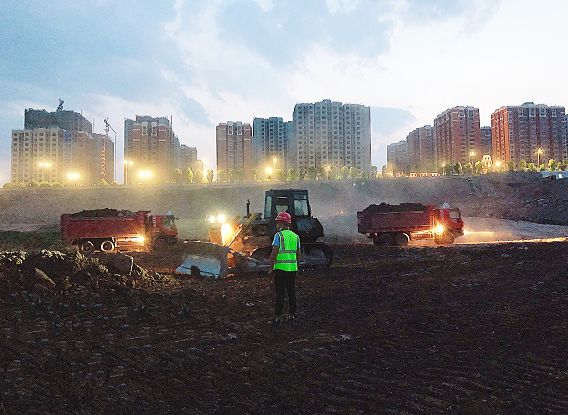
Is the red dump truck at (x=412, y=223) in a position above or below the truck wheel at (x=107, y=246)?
above

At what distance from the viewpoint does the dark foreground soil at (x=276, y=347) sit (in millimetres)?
3668

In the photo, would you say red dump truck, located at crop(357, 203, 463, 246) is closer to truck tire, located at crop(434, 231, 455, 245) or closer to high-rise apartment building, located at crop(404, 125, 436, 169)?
truck tire, located at crop(434, 231, 455, 245)

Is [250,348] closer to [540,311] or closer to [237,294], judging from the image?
[237,294]

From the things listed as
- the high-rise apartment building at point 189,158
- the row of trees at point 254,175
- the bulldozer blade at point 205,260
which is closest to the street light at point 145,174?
the row of trees at point 254,175

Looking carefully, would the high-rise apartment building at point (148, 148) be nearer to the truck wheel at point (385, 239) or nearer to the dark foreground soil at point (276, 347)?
the truck wheel at point (385, 239)

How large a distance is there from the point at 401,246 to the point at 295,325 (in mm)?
15100

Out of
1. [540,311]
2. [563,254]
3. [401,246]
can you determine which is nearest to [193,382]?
[540,311]

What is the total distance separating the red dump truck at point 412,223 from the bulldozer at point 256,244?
29.9ft

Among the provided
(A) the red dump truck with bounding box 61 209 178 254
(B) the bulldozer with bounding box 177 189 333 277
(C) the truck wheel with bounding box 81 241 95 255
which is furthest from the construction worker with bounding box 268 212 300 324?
(C) the truck wheel with bounding box 81 241 95 255

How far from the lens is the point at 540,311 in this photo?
6.84 meters

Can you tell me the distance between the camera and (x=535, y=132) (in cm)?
8594

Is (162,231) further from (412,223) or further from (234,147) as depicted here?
(234,147)

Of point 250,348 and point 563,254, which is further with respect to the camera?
point 563,254

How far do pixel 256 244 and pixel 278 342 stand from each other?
6116 millimetres
